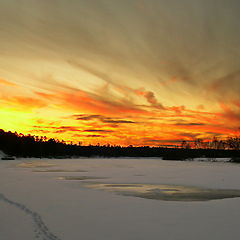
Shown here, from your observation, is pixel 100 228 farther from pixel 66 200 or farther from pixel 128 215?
pixel 66 200

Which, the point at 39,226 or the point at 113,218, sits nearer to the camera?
the point at 39,226

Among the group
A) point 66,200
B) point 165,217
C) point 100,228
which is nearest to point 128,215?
point 165,217

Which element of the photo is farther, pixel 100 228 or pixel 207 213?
pixel 207 213

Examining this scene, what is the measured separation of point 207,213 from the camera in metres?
11.9

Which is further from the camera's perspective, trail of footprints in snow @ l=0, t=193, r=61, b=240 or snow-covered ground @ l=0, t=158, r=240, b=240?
snow-covered ground @ l=0, t=158, r=240, b=240

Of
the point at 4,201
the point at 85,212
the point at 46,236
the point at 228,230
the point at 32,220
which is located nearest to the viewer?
the point at 46,236

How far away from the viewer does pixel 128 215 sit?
1145cm

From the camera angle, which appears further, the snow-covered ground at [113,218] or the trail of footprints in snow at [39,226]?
the snow-covered ground at [113,218]

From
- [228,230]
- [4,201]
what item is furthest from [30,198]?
[228,230]

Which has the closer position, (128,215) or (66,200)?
(128,215)

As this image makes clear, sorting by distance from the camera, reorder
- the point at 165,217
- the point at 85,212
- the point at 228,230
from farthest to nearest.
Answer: the point at 85,212 < the point at 165,217 < the point at 228,230

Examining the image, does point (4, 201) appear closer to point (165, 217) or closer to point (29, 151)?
point (165, 217)

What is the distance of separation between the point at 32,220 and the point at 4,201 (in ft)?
14.6

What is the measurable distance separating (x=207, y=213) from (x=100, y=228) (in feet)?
15.9
